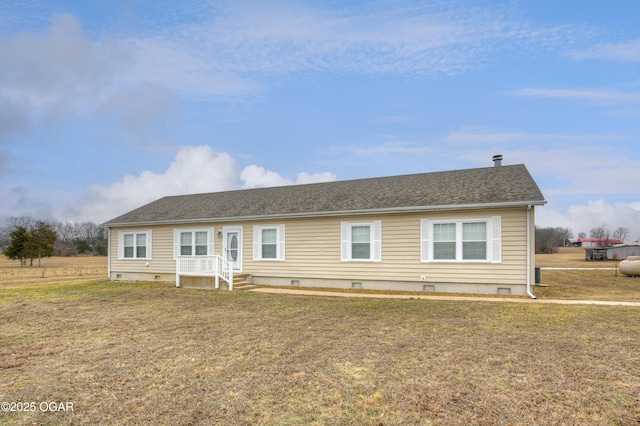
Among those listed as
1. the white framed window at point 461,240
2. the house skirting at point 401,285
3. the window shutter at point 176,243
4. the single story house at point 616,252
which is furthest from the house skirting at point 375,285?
the single story house at point 616,252

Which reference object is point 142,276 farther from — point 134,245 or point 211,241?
point 211,241

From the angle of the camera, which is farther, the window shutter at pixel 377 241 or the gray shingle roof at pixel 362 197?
the window shutter at pixel 377 241

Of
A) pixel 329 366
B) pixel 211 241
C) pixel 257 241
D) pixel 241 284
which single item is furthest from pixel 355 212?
pixel 329 366

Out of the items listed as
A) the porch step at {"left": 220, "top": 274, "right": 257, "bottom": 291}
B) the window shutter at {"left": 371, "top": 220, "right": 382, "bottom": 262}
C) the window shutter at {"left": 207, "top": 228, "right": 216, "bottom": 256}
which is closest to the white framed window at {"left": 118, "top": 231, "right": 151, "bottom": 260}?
the window shutter at {"left": 207, "top": 228, "right": 216, "bottom": 256}

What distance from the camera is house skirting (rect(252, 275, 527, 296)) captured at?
1257 centimetres

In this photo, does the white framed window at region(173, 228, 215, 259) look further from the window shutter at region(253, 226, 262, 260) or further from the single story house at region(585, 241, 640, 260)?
the single story house at region(585, 241, 640, 260)

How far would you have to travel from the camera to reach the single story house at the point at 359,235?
41.4ft

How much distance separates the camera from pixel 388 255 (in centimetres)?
1412

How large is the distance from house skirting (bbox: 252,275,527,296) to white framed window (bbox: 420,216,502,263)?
893mm

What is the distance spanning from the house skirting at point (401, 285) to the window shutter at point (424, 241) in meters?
0.92

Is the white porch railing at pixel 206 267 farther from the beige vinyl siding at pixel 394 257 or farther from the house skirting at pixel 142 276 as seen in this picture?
the house skirting at pixel 142 276

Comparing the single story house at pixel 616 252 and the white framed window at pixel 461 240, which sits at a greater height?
the white framed window at pixel 461 240

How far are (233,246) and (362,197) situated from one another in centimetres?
627

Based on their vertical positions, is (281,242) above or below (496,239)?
below
